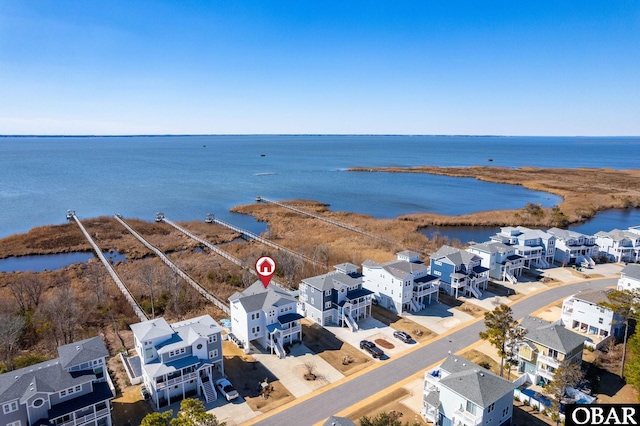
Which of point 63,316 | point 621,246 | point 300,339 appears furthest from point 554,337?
point 63,316

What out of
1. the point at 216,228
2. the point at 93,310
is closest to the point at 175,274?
the point at 93,310

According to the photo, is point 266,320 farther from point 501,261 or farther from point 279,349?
point 501,261

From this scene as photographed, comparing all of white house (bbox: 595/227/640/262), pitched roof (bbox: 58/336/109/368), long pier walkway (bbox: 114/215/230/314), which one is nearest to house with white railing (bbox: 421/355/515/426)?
pitched roof (bbox: 58/336/109/368)

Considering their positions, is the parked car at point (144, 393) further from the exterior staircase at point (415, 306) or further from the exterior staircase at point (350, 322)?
→ the exterior staircase at point (415, 306)

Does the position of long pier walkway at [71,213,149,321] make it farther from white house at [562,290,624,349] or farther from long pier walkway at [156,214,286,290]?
white house at [562,290,624,349]

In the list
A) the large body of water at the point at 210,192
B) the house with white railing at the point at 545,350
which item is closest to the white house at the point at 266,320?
the house with white railing at the point at 545,350

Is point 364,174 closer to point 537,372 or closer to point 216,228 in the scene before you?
point 216,228
